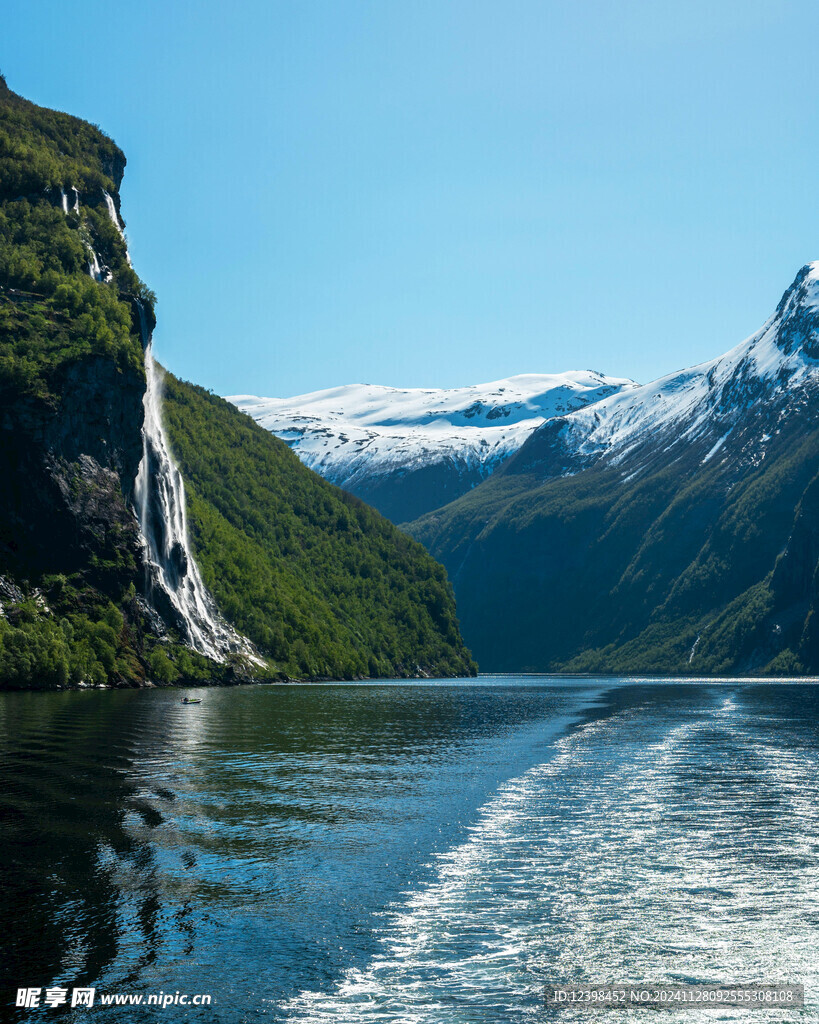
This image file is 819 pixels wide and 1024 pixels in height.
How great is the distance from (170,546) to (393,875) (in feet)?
460

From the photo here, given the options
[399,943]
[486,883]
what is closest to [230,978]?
[399,943]

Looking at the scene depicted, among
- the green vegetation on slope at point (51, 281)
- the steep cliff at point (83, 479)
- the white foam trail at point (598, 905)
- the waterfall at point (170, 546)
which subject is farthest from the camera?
the waterfall at point (170, 546)

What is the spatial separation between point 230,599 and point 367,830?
526 ft

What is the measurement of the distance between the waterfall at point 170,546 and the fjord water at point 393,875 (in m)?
96.9

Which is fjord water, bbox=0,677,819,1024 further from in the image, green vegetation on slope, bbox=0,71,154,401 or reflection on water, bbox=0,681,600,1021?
green vegetation on slope, bbox=0,71,154,401

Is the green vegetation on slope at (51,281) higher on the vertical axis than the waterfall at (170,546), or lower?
higher

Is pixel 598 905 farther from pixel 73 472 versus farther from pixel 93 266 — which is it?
pixel 93 266

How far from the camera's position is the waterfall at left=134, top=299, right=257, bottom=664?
159 meters

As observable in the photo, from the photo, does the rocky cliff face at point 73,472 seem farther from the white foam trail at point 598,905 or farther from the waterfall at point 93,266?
the white foam trail at point 598,905

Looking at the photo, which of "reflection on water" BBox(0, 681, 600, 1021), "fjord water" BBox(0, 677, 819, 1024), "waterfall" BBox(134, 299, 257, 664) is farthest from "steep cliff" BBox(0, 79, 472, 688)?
"fjord water" BBox(0, 677, 819, 1024)

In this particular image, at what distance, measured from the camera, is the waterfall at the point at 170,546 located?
159 meters

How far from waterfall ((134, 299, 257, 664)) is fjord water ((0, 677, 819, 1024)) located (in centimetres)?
9687
